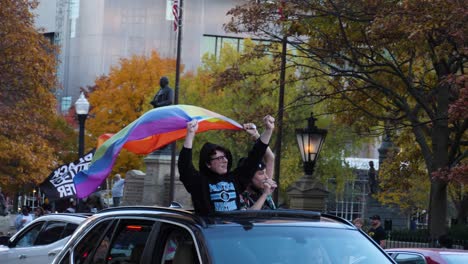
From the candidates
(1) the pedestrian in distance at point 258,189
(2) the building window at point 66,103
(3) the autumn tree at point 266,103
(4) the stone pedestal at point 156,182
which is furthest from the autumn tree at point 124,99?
(1) the pedestrian in distance at point 258,189

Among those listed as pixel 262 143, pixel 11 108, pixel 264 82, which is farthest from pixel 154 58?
pixel 262 143

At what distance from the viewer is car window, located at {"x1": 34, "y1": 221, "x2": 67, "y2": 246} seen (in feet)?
44.4

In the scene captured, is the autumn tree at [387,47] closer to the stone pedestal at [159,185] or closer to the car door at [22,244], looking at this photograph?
the car door at [22,244]

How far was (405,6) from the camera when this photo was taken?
1809cm

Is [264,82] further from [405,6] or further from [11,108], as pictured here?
[405,6]

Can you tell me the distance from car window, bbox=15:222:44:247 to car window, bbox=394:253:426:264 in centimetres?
486

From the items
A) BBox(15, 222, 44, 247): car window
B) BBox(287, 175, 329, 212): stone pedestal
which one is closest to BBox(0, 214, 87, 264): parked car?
BBox(15, 222, 44, 247): car window

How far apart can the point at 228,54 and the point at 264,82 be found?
7052 millimetres

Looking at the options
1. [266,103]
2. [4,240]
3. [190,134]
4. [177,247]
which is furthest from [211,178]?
[266,103]

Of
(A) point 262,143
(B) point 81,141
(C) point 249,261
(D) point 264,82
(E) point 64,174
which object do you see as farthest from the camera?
(D) point 264,82

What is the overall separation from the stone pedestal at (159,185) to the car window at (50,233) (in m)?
20.5

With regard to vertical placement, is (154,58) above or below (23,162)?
above

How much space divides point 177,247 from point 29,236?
7.72 m

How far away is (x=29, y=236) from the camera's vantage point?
13891 mm
